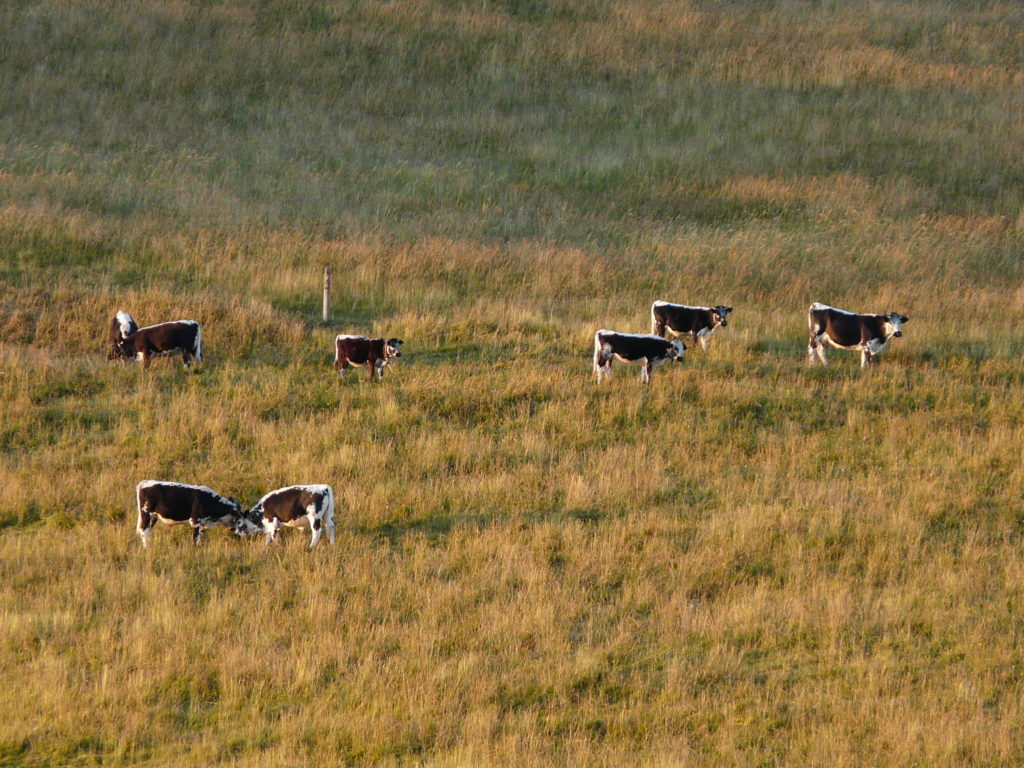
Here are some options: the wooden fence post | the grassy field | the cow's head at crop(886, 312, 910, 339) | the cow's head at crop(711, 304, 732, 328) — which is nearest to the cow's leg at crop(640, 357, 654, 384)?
A: the grassy field

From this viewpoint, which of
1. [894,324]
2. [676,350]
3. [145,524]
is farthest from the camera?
[894,324]

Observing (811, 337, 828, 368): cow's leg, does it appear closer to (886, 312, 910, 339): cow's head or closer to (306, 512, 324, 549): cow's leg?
(886, 312, 910, 339): cow's head

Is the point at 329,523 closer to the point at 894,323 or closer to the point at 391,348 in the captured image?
the point at 391,348

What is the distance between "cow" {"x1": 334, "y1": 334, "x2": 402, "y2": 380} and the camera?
57.3 ft

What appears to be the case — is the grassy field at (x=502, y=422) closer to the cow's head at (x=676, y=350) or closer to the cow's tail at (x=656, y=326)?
the cow's head at (x=676, y=350)

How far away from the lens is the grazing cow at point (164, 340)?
57.5ft

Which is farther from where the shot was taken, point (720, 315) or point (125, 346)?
point (720, 315)

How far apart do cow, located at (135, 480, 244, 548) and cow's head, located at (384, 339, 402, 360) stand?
552 cm

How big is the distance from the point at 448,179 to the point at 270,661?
21.8 m

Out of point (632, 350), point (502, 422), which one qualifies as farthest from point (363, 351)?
point (632, 350)

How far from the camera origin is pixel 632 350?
57.1ft

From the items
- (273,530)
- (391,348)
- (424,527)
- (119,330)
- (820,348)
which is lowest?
(424,527)

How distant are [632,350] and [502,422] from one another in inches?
97.7

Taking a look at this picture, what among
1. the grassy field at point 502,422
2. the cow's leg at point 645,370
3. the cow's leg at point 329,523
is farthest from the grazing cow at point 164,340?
the cow's leg at point 645,370
